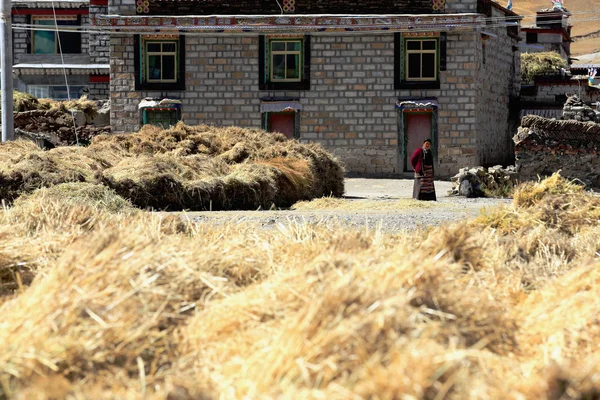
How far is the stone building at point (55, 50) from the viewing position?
41.2m

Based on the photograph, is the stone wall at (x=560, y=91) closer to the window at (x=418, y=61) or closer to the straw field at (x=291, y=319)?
the window at (x=418, y=61)

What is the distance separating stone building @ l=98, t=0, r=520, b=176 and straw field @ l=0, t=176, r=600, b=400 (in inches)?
956

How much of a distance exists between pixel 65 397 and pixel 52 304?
0.81 m

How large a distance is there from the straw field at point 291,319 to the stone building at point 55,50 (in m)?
35.7

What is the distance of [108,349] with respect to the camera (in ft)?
14.0

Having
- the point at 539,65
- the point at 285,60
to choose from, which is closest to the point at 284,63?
the point at 285,60

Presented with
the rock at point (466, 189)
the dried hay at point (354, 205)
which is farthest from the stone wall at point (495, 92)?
the dried hay at point (354, 205)

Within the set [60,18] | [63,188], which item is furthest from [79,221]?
[60,18]

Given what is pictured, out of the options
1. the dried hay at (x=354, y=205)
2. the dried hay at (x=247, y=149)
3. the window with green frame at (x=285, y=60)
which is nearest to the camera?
the dried hay at (x=354, y=205)

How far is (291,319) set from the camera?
14.4ft

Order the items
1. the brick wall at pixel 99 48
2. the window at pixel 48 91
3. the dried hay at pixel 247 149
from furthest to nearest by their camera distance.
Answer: the window at pixel 48 91
the brick wall at pixel 99 48
the dried hay at pixel 247 149

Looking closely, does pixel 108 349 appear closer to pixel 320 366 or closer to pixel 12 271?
pixel 320 366

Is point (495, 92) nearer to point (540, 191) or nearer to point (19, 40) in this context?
point (19, 40)

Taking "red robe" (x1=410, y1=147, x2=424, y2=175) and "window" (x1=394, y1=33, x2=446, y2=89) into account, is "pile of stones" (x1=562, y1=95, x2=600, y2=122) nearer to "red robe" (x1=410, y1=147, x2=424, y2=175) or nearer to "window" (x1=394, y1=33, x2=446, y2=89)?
"window" (x1=394, y1=33, x2=446, y2=89)
